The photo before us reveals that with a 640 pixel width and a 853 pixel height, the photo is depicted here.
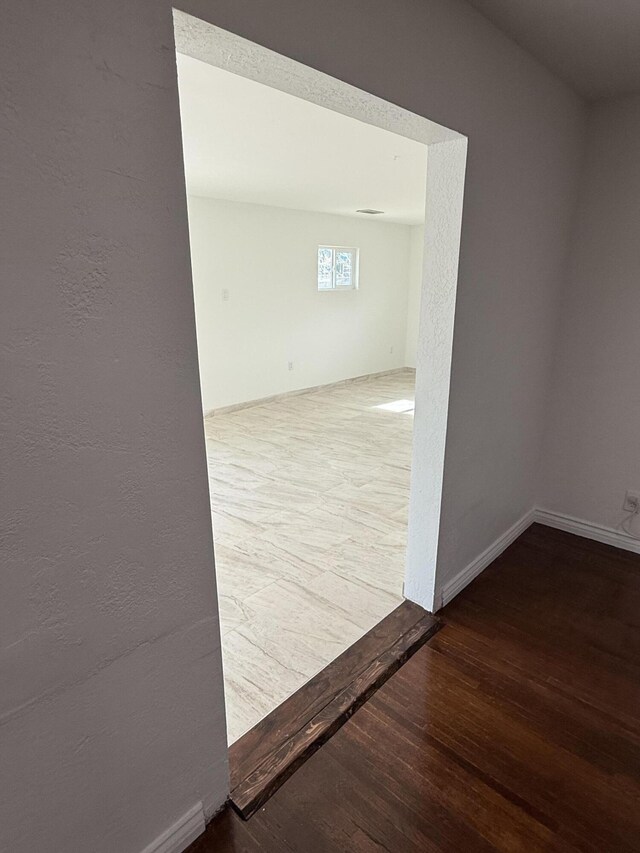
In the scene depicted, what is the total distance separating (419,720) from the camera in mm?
1584

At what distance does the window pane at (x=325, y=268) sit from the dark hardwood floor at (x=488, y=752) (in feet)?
17.4

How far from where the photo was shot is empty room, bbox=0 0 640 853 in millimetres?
815

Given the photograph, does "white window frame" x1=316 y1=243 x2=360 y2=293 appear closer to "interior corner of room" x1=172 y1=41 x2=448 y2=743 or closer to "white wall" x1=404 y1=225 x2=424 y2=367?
"interior corner of room" x1=172 y1=41 x2=448 y2=743

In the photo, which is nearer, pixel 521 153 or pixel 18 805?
pixel 18 805

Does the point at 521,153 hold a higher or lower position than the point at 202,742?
higher

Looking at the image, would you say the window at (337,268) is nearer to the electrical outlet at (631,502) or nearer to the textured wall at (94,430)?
the electrical outlet at (631,502)

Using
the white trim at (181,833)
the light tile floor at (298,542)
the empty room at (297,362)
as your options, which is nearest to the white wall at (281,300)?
the empty room at (297,362)

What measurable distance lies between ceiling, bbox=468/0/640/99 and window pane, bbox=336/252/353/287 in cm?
497

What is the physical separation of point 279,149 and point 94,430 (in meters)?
2.72

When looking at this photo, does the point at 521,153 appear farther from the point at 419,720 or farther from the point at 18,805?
the point at 18,805

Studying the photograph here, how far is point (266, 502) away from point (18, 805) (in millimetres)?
2350

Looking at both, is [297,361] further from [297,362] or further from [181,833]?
[181,833]

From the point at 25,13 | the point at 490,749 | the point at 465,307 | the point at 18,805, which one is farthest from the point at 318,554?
the point at 25,13

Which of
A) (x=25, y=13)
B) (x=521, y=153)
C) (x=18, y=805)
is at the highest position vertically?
(x=521, y=153)
